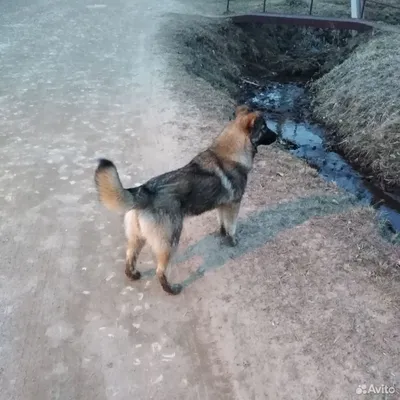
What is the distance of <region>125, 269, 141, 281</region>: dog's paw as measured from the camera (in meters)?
4.86

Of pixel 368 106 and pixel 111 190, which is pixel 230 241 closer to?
pixel 111 190

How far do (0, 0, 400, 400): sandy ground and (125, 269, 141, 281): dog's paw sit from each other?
0.26 ft

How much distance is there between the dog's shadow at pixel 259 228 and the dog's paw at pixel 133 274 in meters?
0.11

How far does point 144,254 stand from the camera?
531 cm

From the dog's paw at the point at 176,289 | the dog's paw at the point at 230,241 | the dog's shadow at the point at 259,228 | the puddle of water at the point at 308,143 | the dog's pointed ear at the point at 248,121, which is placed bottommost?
the puddle of water at the point at 308,143

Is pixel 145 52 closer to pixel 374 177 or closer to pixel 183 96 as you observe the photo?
pixel 183 96

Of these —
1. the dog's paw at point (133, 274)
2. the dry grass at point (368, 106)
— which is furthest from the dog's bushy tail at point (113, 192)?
the dry grass at point (368, 106)

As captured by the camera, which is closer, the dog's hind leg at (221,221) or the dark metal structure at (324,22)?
the dog's hind leg at (221,221)

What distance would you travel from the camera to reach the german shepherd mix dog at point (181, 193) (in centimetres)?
411

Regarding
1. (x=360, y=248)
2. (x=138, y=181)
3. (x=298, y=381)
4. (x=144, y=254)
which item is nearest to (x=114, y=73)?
(x=138, y=181)

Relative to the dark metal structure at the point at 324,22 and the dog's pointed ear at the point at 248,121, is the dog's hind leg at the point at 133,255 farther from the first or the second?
the dark metal structure at the point at 324,22

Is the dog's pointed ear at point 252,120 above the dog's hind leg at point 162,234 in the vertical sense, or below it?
above

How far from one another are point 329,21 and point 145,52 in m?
5.83

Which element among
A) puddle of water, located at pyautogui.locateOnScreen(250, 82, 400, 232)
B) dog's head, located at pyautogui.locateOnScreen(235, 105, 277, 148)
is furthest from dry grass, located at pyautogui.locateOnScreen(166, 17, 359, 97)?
dog's head, located at pyautogui.locateOnScreen(235, 105, 277, 148)
